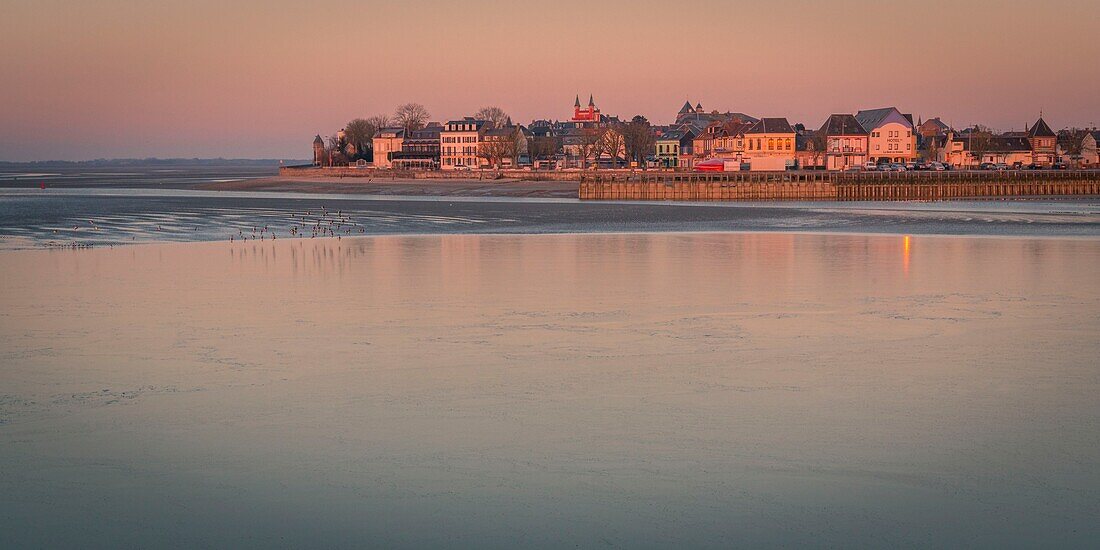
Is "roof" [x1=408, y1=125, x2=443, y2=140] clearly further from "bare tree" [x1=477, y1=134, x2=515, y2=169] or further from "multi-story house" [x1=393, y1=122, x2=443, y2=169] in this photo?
"bare tree" [x1=477, y1=134, x2=515, y2=169]

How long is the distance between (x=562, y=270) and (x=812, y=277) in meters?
5.59

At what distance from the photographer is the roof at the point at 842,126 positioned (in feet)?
349

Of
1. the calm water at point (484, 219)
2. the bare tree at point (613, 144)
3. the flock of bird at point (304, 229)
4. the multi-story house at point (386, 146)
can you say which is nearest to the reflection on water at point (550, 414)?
the flock of bird at point (304, 229)

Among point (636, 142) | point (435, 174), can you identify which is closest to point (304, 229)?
point (435, 174)

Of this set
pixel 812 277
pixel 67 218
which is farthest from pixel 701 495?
pixel 67 218

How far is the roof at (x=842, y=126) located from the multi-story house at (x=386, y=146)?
192 feet

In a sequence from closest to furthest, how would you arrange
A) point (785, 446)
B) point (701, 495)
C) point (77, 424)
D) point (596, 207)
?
point (701, 495)
point (785, 446)
point (77, 424)
point (596, 207)

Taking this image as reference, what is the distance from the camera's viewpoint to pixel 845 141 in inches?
4173

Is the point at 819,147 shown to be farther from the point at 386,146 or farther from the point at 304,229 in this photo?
the point at 304,229

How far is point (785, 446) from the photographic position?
401 inches

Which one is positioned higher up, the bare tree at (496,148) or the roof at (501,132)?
the roof at (501,132)

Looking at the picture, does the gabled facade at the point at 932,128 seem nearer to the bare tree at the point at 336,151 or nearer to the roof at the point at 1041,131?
the roof at the point at 1041,131

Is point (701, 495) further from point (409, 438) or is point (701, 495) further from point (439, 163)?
point (439, 163)

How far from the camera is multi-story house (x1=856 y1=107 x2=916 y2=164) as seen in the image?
106062 millimetres
